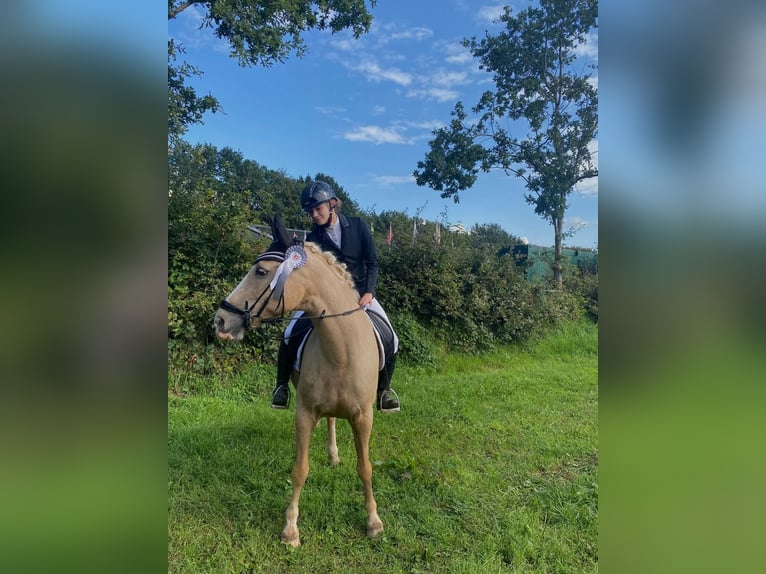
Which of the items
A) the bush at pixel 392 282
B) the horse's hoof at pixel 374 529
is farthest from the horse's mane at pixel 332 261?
the bush at pixel 392 282

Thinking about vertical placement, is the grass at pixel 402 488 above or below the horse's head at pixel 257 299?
below

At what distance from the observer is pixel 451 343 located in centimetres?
1004

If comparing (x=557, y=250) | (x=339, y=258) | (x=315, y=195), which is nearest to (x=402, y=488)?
(x=339, y=258)

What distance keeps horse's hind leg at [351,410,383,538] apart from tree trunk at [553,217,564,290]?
11018mm

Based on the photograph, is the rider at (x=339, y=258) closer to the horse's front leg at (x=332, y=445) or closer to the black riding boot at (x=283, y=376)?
the black riding boot at (x=283, y=376)

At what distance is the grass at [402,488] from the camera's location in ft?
10.0

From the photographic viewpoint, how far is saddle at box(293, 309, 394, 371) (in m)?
3.66

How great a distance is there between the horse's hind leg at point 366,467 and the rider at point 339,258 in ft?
2.44

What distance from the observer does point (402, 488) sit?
13.0 feet
